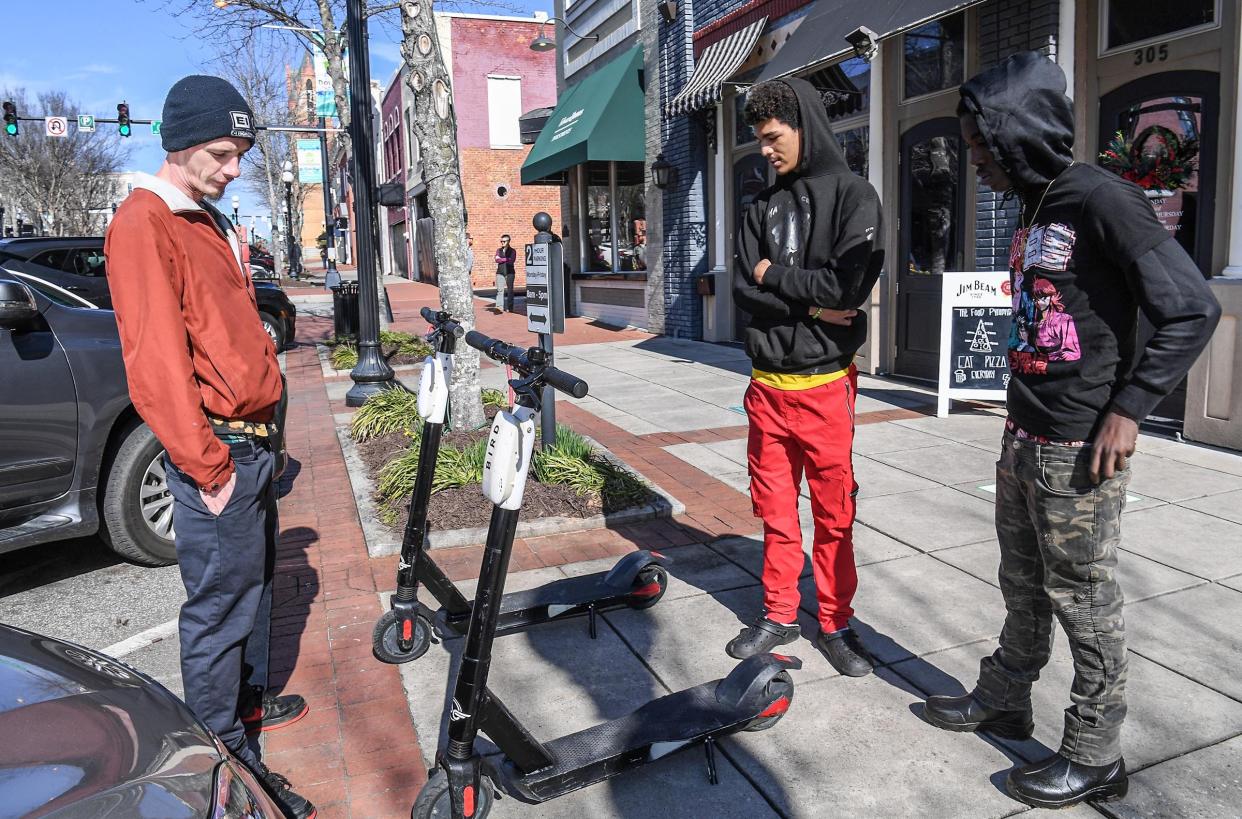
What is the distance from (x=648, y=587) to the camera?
163 inches

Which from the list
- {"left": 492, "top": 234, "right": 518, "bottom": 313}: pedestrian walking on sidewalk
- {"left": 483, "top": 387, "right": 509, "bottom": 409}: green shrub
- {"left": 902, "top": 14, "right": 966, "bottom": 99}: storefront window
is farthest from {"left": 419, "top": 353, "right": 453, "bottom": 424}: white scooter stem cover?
{"left": 492, "top": 234, "right": 518, "bottom": 313}: pedestrian walking on sidewalk

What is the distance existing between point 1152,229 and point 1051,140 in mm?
383

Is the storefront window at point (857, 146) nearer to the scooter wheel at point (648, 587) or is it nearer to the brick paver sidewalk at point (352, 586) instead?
the brick paver sidewalk at point (352, 586)

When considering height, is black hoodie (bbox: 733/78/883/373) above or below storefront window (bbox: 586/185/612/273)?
below

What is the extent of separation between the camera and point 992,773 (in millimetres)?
2902

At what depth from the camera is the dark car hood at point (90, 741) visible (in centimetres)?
161

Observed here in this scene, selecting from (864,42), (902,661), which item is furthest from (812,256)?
(864,42)

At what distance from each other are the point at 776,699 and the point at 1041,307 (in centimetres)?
147

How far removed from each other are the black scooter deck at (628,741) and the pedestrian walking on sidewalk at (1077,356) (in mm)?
899

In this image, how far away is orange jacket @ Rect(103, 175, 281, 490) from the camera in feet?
8.01

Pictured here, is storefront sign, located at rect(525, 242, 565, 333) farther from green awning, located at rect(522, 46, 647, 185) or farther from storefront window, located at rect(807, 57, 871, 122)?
green awning, located at rect(522, 46, 647, 185)

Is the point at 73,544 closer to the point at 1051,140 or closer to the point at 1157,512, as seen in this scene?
the point at 1051,140

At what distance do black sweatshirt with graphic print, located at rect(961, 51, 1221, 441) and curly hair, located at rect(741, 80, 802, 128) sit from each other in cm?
75

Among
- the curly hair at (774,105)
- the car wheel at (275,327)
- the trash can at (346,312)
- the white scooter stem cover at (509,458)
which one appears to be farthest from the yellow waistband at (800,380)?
the car wheel at (275,327)
